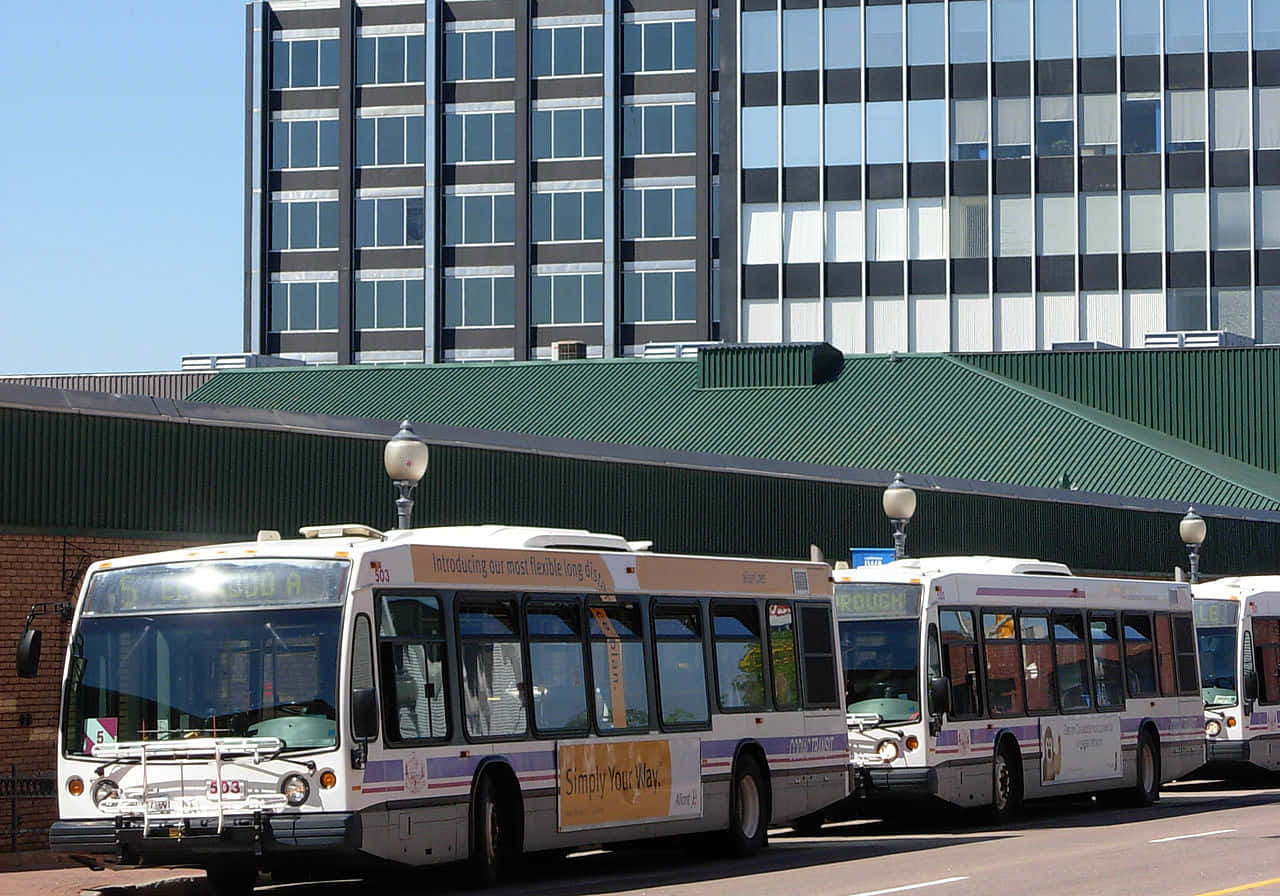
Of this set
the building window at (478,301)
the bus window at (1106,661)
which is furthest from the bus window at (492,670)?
the building window at (478,301)

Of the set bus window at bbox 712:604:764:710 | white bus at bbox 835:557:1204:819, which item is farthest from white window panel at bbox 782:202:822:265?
bus window at bbox 712:604:764:710

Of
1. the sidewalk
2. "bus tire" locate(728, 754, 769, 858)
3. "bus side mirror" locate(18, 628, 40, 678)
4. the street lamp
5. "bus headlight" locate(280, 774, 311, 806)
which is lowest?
the sidewalk

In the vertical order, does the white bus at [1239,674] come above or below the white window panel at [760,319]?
below

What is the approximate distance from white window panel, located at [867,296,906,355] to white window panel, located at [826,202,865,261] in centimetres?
203

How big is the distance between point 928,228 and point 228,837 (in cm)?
6986

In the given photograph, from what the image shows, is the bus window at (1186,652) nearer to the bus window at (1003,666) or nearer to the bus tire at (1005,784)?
the bus window at (1003,666)

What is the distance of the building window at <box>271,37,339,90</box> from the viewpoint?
315 ft

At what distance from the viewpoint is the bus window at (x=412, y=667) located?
16688 mm

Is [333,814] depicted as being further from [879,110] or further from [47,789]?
[879,110]

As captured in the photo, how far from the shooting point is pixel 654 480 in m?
32.7

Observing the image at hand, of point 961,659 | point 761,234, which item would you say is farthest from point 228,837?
point 761,234

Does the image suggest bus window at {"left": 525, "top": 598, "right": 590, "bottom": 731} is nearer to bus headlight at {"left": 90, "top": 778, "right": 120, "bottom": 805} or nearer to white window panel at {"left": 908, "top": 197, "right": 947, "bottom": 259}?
bus headlight at {"left": 90, "top": 778, "right": 120, "bottom": 805}

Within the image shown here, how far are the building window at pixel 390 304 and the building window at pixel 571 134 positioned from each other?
322 inches

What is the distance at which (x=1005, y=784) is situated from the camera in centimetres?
2583
